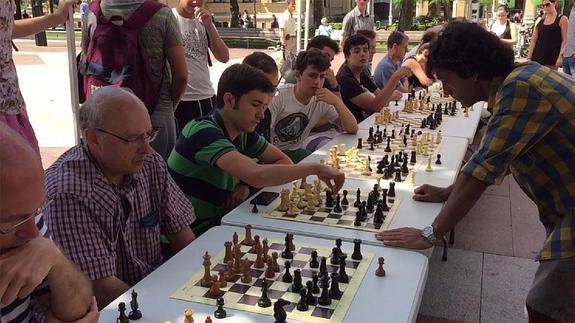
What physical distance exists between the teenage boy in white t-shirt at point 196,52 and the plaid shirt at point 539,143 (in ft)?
8.50

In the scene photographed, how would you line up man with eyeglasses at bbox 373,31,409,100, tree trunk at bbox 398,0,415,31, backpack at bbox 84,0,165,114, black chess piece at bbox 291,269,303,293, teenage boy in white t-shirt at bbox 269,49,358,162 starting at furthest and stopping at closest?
tree trunk at bbox 398,0,415,31, man with eyeglasses at bbox 373,31,409,100, teenage boy in white t-shirt at bbox 269,49,358,162, backpack at bbox 84,0,165,114, black chess piece at bbox 291,269,303,293

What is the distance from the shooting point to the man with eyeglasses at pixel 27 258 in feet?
3.22

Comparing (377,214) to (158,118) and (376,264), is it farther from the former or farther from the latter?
(158,118)

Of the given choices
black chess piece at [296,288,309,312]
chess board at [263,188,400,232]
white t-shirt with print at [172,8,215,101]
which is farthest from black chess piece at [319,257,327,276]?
white t-shirt with print at [172,8,215,101]

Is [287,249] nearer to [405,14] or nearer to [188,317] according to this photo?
[188,317]

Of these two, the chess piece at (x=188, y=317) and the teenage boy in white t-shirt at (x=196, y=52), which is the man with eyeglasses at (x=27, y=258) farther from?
the teenage boy in white t-shirt at (x=196, y=52)

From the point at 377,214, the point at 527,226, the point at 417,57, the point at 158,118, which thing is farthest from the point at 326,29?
the point at 377,214

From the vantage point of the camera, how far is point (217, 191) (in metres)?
2.92

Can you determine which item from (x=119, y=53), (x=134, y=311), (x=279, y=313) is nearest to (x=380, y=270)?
(x=279, y=313)

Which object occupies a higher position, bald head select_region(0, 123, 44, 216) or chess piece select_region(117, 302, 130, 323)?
bald head select_region(0, 123, 44, 216)

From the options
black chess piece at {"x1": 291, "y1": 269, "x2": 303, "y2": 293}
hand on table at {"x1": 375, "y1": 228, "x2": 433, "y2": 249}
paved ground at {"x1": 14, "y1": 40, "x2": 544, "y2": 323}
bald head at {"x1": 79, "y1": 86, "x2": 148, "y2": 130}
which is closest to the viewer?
black chess piece at {"x1": 291, "y1": 269, "x2": 303, "y2": 293}

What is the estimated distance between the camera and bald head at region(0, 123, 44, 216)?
3.16ft

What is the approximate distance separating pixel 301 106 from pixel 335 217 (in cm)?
187

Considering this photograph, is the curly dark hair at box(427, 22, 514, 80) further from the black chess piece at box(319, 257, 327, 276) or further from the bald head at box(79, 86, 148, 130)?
the bald head at box(79, 86, 148, 130)
